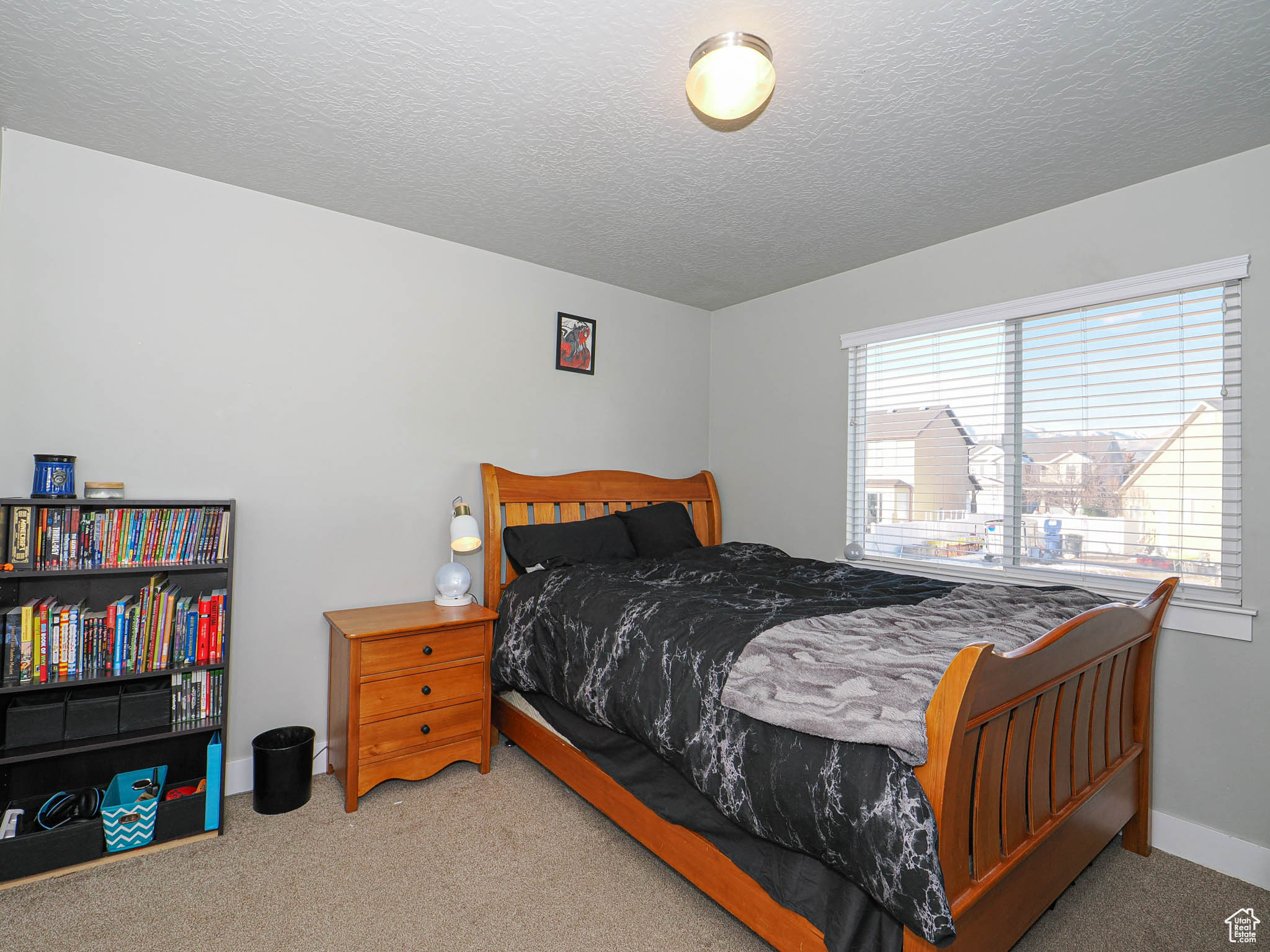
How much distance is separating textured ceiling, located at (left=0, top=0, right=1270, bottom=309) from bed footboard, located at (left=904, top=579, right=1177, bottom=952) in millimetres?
1530

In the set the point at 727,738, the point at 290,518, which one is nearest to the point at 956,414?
the point at 727,738

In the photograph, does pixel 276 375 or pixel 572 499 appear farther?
pixel 572 499

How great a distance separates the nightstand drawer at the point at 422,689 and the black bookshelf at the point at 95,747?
493 mm

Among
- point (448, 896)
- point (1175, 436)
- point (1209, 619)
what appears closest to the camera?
point (448, 896)

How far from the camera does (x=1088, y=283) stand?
2.61 metres

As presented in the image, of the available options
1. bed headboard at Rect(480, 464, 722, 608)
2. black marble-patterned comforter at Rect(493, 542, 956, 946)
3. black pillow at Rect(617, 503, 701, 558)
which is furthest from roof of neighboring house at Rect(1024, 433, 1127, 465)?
bed headboard at Rect(480, 464, 722, 608)

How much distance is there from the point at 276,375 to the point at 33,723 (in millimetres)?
1461

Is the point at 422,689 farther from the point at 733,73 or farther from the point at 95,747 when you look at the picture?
the point at 733,73

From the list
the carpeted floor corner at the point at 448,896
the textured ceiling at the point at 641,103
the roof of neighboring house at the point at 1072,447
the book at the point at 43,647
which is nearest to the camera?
the textured ceiling at the point at 641,103

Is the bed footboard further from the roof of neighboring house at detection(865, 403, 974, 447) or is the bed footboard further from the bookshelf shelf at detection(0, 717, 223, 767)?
the bookshelf shelf at detection(0, 717, 223, 767)

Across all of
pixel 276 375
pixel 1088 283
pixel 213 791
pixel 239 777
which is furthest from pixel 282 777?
pixel 1088 283

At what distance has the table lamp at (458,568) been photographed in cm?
291

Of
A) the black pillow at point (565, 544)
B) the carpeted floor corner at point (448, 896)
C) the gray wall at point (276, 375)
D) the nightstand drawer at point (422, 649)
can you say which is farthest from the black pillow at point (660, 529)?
the carpeted floor corner at point (448, 896)

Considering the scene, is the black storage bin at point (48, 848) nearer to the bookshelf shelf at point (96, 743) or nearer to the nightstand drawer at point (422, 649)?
the bookshelf shelf at point (96, 743)
